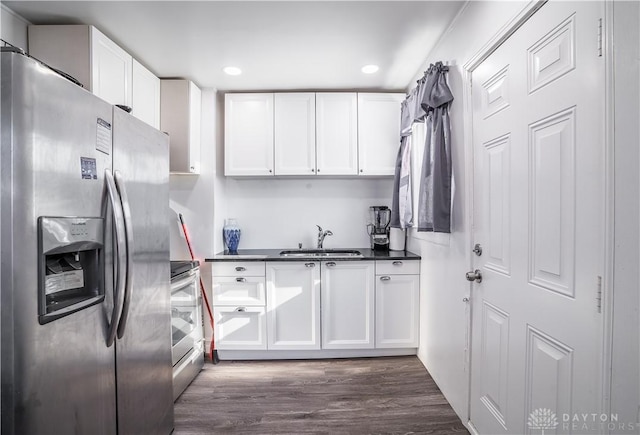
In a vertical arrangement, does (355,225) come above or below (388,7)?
below

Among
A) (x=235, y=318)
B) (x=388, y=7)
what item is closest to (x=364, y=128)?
(x=388, y=7)

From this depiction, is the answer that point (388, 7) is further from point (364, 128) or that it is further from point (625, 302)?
point (625, 302)

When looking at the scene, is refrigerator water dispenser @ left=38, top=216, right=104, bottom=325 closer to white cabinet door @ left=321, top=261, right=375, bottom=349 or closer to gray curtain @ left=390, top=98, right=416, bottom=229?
white cabinet door @ left=321, top=261, right=375, bottom=349

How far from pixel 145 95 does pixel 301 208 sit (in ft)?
5.49

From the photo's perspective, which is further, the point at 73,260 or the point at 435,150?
the point at 435,150

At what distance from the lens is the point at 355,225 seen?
325cm

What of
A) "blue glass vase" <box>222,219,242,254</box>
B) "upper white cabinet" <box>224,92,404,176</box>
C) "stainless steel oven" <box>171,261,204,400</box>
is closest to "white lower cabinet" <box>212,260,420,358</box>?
"stainless steel oven" <box>171,261,204,400</box>

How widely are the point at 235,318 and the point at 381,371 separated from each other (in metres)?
1.30

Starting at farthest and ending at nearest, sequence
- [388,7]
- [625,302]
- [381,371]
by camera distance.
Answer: [381,371]
[388,7]
[625,302]

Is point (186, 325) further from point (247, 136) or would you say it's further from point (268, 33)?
point (268, 33)

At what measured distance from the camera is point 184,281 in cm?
236

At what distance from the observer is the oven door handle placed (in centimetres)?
218

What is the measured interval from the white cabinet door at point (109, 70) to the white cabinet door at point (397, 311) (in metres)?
2.37

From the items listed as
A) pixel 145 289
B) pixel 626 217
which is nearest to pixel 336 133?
pixel 145 289
